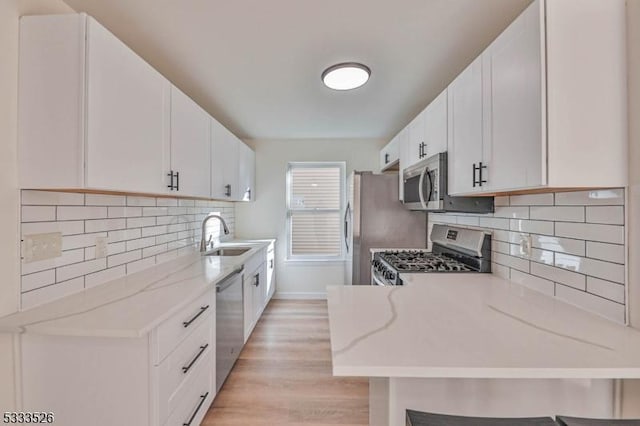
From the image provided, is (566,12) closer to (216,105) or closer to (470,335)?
(470,335)

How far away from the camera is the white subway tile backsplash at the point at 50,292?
123cm

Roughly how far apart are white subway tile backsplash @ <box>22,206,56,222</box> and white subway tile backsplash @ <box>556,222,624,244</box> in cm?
233

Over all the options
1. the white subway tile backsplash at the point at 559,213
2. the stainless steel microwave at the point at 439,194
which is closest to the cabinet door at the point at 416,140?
the stainless steel microwave at the point at 439,194

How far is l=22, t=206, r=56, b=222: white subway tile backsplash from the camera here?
1.23 meters

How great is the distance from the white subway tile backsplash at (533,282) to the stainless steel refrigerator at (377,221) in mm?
1228

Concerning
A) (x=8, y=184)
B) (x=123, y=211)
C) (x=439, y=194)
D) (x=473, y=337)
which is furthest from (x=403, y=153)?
(x=8, y=184)

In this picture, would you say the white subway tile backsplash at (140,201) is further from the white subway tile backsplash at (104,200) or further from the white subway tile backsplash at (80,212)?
the white subway tile backsplash at (80,212)

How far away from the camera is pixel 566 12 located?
1.06 m

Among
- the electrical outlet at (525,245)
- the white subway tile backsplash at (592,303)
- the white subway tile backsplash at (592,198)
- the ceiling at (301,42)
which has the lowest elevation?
the white subway tile backsplash at (592,303)

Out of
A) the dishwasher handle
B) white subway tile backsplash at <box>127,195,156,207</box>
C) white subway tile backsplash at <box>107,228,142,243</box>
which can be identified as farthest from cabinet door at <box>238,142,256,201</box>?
white subway tile backsplash at <box>107,228,142,243</box>

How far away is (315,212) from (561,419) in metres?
3.50

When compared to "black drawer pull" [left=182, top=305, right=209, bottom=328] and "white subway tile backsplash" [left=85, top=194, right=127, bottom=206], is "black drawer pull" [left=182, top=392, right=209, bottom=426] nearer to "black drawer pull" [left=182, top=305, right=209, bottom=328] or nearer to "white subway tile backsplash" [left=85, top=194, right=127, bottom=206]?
"black drawer pull" [left=182, top=305, right=209, bottom=328]

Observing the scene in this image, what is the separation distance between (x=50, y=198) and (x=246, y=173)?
7.57 feet

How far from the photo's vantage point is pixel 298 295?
4094 millimetres
